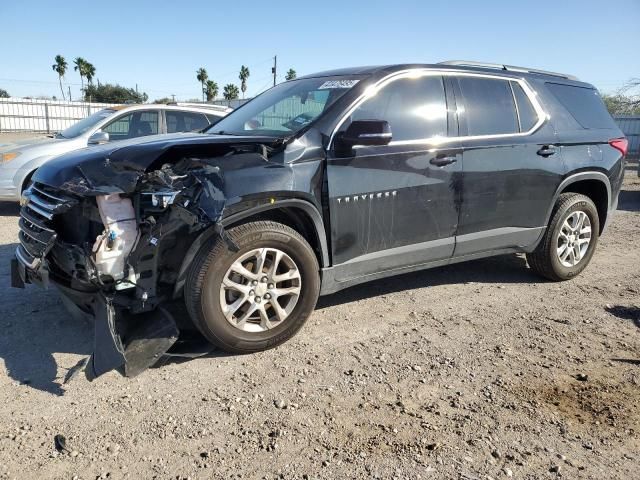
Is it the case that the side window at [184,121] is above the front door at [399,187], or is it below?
above

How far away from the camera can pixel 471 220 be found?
4.35 metres

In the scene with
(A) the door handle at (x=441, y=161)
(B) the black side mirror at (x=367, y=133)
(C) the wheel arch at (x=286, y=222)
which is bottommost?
(C) the wheel arch at (x=286, y=222)

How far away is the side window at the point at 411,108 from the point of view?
3.87 metres

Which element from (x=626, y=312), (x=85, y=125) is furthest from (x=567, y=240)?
(x=85, y=125)

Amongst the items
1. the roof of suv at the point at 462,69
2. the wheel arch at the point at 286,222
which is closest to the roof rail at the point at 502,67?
the roof of suv at the point at 462,69

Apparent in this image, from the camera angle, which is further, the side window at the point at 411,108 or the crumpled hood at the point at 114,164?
the side window at the point at 411,108

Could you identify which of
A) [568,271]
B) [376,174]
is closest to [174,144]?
[376,174]

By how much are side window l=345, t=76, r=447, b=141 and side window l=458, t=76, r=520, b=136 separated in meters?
0.28

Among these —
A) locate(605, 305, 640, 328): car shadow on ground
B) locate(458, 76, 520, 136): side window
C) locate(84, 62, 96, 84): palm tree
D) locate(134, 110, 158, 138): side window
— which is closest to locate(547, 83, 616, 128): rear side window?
locate(458, 76, 520, 136): side window

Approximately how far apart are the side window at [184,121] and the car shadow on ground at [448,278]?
15.8 ft

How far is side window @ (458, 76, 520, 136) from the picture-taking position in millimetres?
4328

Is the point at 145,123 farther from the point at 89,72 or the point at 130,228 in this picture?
the point at 89,72

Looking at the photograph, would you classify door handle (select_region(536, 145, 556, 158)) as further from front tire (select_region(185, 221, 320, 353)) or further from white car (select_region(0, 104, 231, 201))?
white car (select_region(0, 104, 231, 201))

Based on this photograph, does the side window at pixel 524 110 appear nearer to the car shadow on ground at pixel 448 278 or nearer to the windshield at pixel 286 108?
the car shadow on ground at pixel 448 278
